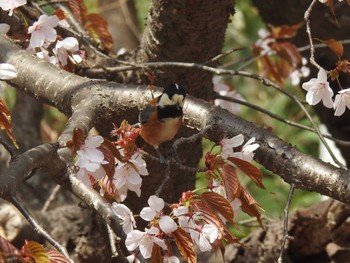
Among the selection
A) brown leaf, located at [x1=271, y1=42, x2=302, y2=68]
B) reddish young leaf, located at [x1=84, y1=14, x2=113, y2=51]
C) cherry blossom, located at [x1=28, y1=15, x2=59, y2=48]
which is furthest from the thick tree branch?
brown leaf, located at [x1=271, y1=42, x2=302, y2=68]

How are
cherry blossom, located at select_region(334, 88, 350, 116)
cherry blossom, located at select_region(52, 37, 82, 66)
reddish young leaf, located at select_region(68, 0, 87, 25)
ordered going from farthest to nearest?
reddish young leaf, located at select_region(68, 0, 87, 25), cherry blossom, located at select_region(52, 37, 82, 66), cherry blossom, located at select_region(334, 88, 350, 116)

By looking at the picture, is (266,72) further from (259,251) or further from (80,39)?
(80,39)

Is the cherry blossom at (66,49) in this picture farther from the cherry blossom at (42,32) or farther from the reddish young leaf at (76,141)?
the reddish young leaf at (76,141)

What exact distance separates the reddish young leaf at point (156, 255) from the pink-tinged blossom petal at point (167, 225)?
4 cm

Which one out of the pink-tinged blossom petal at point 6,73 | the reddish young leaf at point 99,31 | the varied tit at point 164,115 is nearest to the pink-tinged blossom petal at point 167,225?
the varied tit at point 164,115

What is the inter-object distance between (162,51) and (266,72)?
583mm

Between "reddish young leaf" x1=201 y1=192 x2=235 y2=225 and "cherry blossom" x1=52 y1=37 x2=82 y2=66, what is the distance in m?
0.57

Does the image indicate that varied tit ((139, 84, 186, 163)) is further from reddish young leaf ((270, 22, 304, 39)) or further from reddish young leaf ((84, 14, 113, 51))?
reddish young leaf ((270, 22, 304, 39))

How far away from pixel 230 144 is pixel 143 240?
259 mm

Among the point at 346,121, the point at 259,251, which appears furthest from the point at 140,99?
the point at 346,121

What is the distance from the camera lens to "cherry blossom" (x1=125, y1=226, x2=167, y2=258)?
48.7 inches

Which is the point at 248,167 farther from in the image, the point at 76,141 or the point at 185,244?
the point at 76,141

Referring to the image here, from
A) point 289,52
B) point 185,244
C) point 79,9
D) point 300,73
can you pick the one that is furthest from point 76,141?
point 300,73

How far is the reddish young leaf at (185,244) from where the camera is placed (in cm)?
122
